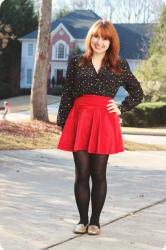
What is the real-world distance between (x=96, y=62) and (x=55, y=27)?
5492cm

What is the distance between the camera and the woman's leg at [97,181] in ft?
16.4

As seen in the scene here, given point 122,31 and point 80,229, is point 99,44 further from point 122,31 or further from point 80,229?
point 122,31

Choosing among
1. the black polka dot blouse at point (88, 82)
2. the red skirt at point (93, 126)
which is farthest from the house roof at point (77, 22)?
the red skirt at point (93, 126)

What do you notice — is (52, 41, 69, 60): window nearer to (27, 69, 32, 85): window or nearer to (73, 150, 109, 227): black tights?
(27, 69, 32, 85): window

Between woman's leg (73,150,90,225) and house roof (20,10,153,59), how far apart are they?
50690 millimetres

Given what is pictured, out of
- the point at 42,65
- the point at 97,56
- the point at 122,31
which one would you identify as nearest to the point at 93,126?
the point at 97,56

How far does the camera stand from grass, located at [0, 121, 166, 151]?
13031 mm

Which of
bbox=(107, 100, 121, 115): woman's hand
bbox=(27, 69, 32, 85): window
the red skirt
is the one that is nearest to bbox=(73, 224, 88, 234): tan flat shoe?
the red skirt

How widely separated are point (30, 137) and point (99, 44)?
10442 millimetres

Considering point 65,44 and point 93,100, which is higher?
point 93,100

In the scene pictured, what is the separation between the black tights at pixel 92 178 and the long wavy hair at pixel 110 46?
0.76 m

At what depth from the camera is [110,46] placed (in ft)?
16.5

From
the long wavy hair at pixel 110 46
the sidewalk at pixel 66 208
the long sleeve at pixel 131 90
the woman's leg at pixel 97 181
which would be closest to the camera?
the sidewalk at pixel 66 208

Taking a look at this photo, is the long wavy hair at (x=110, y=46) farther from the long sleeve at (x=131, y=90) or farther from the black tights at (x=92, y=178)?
the black tights at (x=92, y=178)
